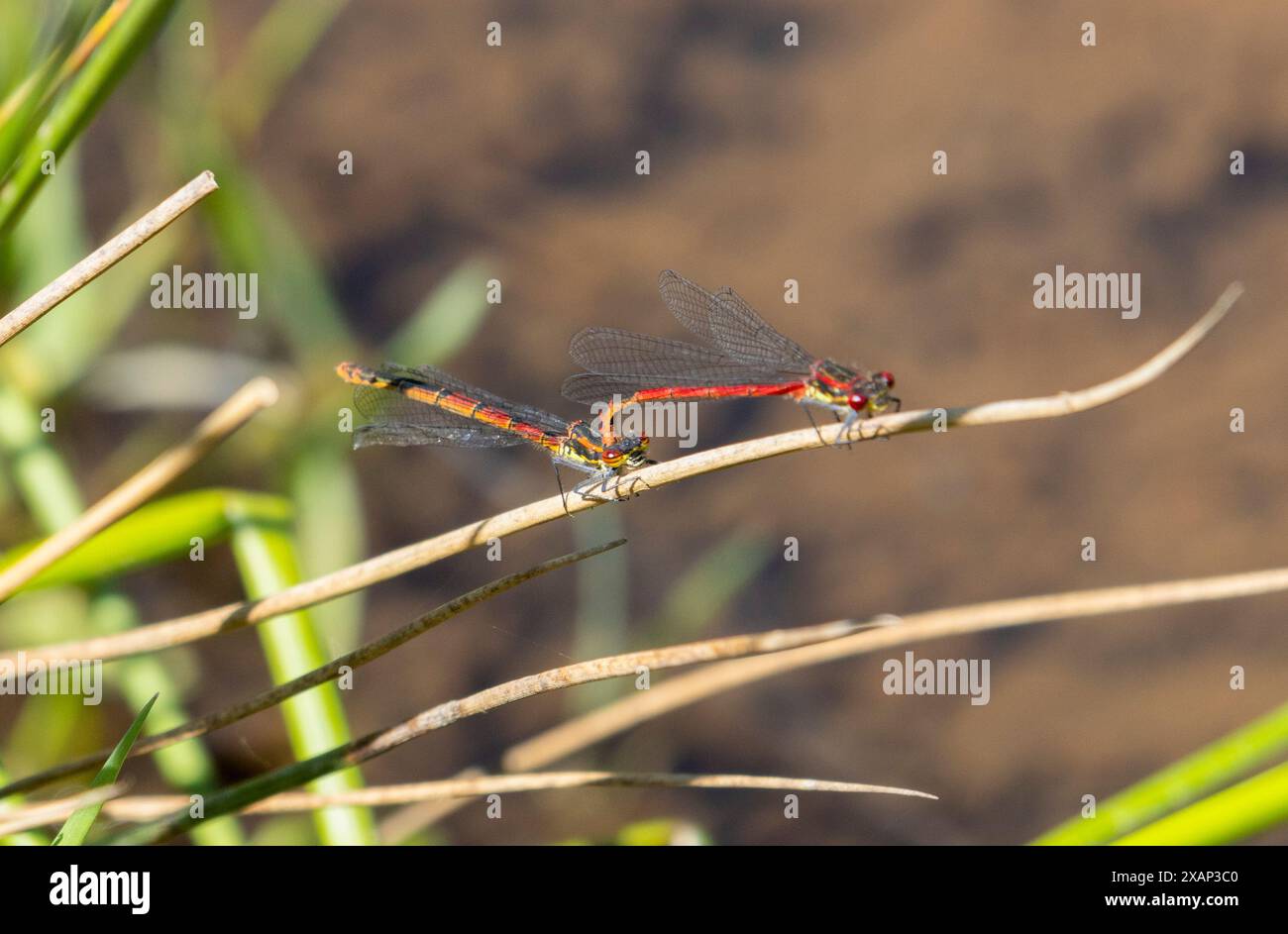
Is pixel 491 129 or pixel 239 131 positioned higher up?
pixel 491 129

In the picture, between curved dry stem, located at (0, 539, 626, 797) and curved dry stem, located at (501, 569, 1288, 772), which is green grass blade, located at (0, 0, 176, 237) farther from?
curved dry stem, located at (501, 569, 1288, 772)

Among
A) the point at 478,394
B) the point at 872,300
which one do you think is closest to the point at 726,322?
the point at 478,394

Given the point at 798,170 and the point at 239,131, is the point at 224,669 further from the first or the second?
the point at 798,170

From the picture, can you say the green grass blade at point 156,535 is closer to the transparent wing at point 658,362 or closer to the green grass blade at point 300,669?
the green grass blade at point 300,669

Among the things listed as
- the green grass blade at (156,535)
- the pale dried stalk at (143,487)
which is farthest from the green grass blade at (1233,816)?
the green grass blade at (156,535)
